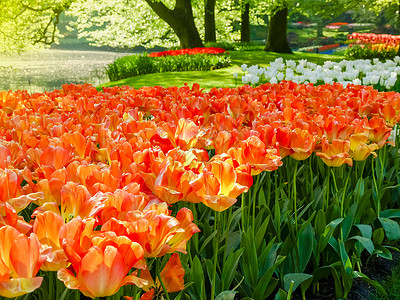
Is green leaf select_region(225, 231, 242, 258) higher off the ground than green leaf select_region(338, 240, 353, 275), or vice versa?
green leaf select_region(225, 231, 242, 258)

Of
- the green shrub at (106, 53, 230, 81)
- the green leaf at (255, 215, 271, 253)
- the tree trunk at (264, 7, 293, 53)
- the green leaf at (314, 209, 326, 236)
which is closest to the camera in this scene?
the green leaf at (255, 215, 271, 253)

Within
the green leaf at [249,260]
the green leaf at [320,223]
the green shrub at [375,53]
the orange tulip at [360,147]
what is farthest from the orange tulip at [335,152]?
A: the green shrub at [375,53]

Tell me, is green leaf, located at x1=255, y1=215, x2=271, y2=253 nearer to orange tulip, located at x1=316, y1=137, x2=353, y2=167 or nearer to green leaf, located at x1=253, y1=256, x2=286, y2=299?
green leaf, located at x1=253, y1=256, x2=286, y2=299

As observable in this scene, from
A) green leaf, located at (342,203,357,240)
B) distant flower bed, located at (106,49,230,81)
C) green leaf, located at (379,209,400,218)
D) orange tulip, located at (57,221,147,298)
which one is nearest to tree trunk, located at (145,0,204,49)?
distant flower bed, located at (106,49,230,81)

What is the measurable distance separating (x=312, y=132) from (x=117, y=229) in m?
1.73

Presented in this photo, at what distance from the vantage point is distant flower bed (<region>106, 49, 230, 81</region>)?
17.0m

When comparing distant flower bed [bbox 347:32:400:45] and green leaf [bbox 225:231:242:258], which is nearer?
green leaf [bbox 225:231:242:258]

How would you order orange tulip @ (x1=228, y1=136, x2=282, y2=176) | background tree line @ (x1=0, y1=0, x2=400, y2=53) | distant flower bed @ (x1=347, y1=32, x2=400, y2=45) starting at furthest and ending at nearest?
1. distant flower bed @ (x1=347, y1=32, x2=400, y2=45)
2. background tree line @ (x1=0, y1=0, x2=400, y2=53)
3. orange tulip @ (x1=228, y1=136, x2=282, y2=176)

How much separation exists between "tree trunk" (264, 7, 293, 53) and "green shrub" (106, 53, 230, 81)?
777 cm

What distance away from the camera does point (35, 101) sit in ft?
15.1

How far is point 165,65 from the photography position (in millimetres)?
17125

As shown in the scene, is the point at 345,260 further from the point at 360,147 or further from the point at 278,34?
the point at 278,34

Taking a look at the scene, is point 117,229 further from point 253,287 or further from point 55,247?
point 253,287

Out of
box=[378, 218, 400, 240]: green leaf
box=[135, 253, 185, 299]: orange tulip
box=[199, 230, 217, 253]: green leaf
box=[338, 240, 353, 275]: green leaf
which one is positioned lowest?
box=[378, 218, 400, 240]: green leaf
